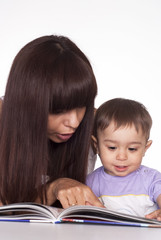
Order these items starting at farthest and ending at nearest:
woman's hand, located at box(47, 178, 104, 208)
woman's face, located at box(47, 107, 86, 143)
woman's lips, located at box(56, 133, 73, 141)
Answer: woman's lips, located at box(56, 133, 73, 141)
woman's face, located at box(47, 107, 86, 143)
woman's hand, located at box(47, 178, 104, 208)

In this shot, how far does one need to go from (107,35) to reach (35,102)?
11.1 feet

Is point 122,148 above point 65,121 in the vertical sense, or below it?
below

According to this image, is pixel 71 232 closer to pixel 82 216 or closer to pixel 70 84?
pixel 82 216

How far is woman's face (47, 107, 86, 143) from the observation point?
1923 millimetres

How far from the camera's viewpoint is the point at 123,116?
213 cm

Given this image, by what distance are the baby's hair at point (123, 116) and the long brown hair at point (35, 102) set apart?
0.08 metres

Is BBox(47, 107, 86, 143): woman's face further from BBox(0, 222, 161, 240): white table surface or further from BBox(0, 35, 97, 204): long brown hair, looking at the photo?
BBox(0, 222, 161, 240): white table surface

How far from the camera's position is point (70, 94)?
1.86 metres

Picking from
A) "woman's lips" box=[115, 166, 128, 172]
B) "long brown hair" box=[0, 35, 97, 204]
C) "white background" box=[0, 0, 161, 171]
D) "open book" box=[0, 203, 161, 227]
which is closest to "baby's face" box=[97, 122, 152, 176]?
"woman's lips" box=[115, 166, 128, 172]

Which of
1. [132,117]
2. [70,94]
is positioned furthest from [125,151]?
[70,94]

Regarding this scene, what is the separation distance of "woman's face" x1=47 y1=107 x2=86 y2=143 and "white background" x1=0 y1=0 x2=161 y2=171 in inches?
112

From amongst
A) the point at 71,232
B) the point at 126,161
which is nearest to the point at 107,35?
the point at 126,161

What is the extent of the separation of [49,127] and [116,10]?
343 centimetres

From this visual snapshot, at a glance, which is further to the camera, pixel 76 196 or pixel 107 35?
pixel 107 35
